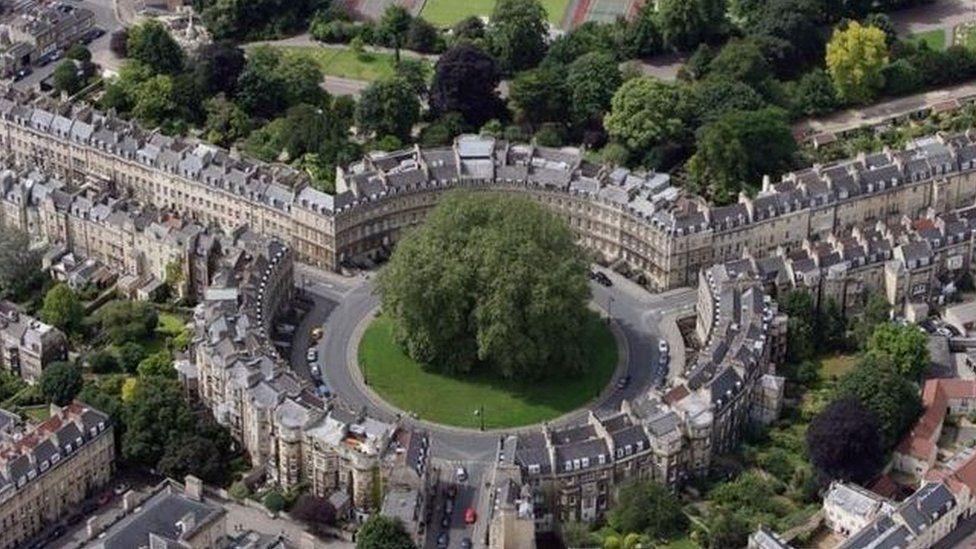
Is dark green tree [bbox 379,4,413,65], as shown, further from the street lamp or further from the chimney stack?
the chimney stack

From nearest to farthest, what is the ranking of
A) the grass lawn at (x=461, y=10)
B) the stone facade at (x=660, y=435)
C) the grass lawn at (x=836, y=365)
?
the stone facade at (x=660, y=435)
the grass lawn at (x=836, y=365)
the grass lawn at (x=461, y=10)

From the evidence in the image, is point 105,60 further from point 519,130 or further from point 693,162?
point 693,162

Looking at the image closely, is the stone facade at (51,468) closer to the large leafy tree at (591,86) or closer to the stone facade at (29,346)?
the stone facade at (29,346)

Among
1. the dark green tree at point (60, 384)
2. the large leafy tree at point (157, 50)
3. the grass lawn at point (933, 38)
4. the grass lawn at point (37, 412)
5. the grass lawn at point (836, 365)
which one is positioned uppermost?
the grass lawn at point (933, 38)

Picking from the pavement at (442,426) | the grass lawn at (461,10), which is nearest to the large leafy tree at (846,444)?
the pavement at (442,426)

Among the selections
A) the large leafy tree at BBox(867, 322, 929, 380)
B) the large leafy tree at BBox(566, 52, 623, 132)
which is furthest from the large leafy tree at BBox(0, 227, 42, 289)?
the large leafy tree at BBox(867, 322, 929, 380)

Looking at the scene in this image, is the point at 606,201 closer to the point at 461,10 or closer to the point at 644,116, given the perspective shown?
the point at 644,116
